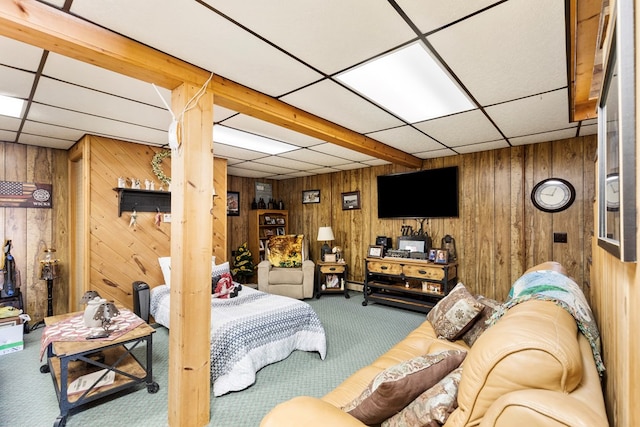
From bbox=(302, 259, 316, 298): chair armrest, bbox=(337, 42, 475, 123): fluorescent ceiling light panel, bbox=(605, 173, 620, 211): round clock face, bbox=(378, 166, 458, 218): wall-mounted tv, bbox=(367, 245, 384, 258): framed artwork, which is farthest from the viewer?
bbox=(302, 259, 316, 298): chair armrest

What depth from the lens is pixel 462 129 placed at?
10.5 ft

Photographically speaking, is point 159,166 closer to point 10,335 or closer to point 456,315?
point 10,335

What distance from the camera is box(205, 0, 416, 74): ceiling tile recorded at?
4.47 feet

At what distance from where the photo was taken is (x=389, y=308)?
179 inches

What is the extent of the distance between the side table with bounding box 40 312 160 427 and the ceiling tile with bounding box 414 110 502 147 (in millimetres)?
3199

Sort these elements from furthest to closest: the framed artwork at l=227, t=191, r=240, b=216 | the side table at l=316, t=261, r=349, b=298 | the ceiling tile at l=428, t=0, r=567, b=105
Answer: the framed artwork at l=227, t=191, r=240, b=216 → the side table at l=316, t=261, r=349, b=298 → the ceiling tile at l=428, t=0, r=567, b=105

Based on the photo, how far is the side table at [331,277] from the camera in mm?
5215

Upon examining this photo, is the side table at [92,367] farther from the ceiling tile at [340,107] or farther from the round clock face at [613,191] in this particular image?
the round clock face at [613,191]

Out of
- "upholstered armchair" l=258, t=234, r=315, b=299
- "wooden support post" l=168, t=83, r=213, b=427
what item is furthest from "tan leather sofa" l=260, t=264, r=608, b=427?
"upholstered armchair" l=258, t=234, r=315, b=299

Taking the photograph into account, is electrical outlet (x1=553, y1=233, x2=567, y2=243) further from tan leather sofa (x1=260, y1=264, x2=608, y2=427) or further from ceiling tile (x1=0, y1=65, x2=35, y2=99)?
ceiling tile (x1=0, y1=65, x2=35, y2=99)

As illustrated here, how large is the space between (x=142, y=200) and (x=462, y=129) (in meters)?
4.03

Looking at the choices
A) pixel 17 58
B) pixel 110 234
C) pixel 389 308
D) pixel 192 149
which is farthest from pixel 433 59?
pixel 110 234

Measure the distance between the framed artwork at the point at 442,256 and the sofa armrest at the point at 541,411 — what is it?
3.57 metres

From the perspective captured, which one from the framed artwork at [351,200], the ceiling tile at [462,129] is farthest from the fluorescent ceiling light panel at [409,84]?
the framed artwork at [351,200]
